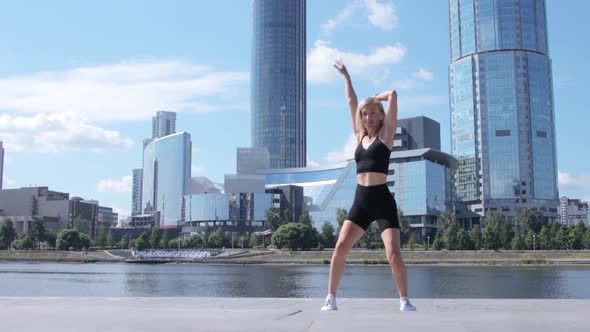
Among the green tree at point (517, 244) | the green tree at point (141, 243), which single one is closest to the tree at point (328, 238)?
the green tree at point (517, 244)

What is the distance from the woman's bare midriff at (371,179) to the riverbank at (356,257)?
10063cm

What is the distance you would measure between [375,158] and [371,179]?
323 millimetres

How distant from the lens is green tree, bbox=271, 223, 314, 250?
5197 inches

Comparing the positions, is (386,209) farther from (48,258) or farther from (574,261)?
(48,258)

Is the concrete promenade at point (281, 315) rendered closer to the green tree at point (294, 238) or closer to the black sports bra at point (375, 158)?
the black sports bra at point (375, 158)

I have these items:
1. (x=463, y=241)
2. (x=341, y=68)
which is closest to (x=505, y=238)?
(x=463, y=241)

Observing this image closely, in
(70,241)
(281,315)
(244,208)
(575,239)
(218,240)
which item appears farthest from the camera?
(244,208)

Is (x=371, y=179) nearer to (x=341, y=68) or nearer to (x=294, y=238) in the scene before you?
(x=341, y=68)

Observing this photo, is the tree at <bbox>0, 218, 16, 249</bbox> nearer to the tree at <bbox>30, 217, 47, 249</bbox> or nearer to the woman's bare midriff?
the tree at <bbox>30, 217, 47, 249</bbox>

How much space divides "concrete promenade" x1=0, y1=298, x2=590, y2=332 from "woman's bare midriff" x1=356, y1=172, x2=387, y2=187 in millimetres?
1925

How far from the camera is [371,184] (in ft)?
31.1

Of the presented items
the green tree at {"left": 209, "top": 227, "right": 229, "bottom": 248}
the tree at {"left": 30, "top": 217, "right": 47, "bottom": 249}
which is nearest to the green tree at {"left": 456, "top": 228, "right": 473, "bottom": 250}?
the green tree at {"left": 209, "top": 227, "right": 229, "bottom": 248}

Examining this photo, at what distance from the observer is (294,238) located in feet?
433

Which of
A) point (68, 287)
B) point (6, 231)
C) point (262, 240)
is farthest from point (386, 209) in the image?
point (6, 231)
